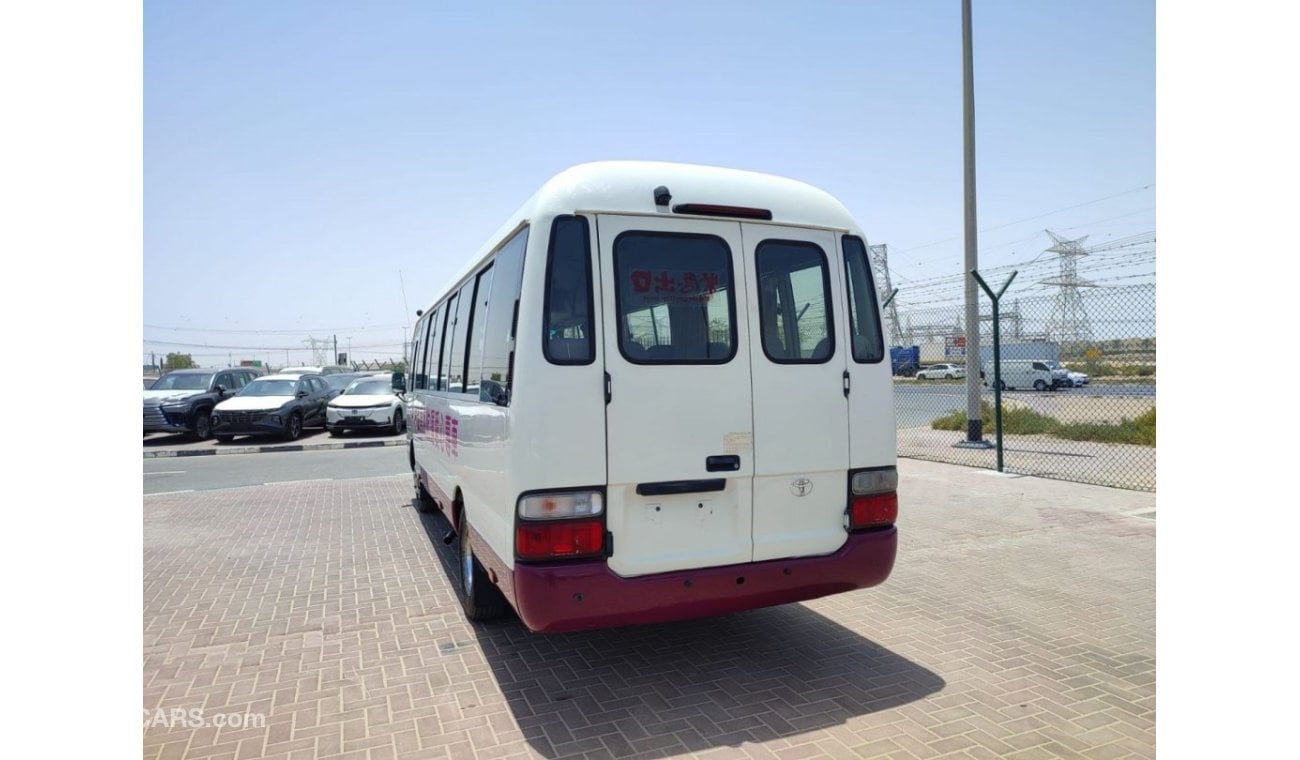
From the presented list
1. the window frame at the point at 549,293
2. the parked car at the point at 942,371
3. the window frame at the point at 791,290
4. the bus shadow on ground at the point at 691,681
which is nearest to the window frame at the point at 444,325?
the bus shadow on ground at the point at 691,681

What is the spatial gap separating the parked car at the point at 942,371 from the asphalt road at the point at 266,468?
10.1 meters

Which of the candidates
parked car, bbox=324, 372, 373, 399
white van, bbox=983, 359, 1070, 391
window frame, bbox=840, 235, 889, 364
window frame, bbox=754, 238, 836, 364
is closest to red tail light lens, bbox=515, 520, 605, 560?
window frame, bbox=754, 238, 836, 364

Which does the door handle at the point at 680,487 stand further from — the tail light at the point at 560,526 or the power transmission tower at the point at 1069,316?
the power transmission tower at the point at 1069,316

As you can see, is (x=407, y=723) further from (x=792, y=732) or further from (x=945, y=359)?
(x=945, y=359)

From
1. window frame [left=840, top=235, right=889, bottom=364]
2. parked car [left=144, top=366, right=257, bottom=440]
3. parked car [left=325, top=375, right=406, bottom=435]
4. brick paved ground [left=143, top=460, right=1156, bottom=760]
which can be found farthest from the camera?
parked car [left=325, top=375, right=406, bottom=435]

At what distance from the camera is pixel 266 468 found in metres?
14.9

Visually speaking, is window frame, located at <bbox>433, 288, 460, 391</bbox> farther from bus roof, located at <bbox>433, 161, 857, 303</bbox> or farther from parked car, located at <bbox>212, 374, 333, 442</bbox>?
parked car, located at <bbox>212, 374, 333, 442</bbox>

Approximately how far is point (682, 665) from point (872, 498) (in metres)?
1.53

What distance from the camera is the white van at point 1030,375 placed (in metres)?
11.3

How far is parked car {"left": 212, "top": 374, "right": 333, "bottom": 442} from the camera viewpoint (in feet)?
61.9

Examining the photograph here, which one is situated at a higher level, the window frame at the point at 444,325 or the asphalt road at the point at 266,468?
the window frame at the point at 444,325

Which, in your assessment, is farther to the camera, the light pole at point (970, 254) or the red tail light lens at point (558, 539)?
the light pole at point (970, 254)

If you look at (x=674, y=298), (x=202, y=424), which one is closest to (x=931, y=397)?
(x=674, y=298)

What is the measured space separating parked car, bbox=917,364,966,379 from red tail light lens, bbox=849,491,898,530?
10127 mm
